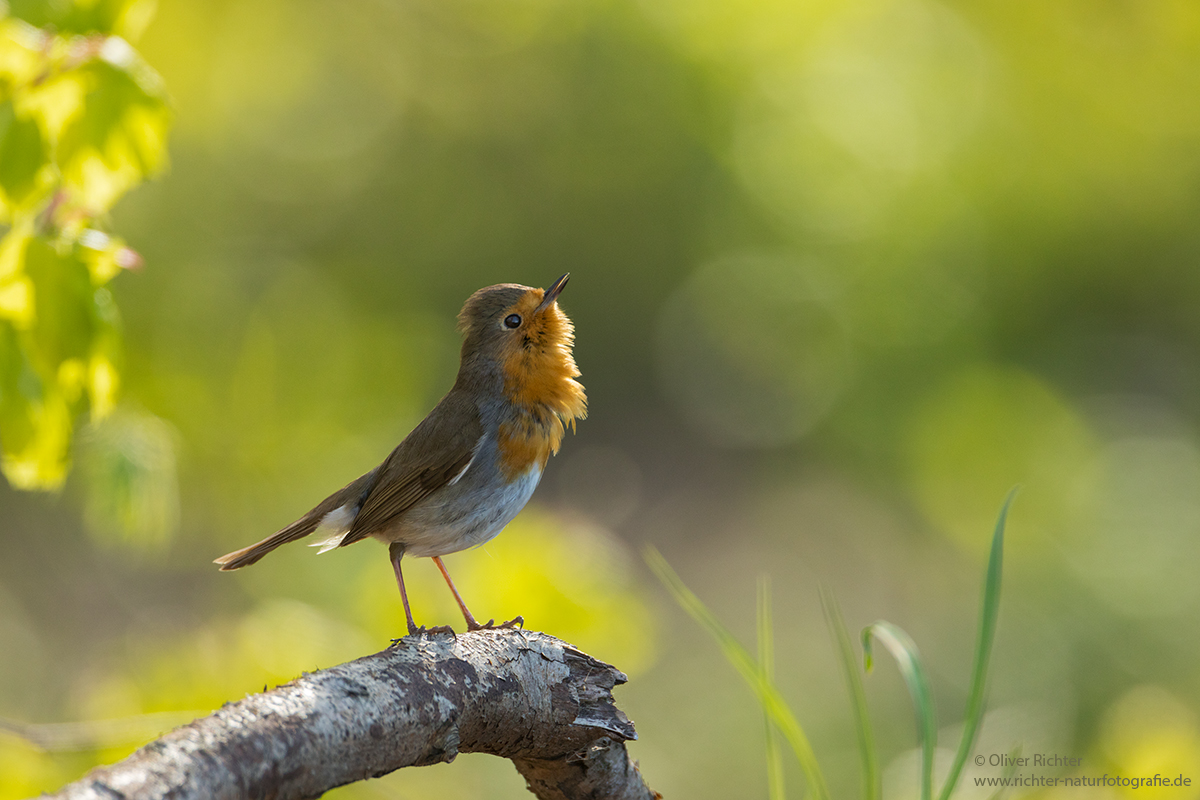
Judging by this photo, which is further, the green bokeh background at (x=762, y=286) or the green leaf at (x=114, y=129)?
the green bokeh background at (x=762, y=286)

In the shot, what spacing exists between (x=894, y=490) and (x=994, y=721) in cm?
498

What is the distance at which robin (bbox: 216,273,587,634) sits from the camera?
237 centimetres

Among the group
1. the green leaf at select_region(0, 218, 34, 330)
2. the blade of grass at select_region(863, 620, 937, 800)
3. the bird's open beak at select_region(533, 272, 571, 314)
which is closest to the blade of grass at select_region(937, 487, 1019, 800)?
the blade of grass at select_region(863, 620, 937, 800)

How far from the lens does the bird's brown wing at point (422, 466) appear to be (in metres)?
2.37

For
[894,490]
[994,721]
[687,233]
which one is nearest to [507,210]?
[687,233]

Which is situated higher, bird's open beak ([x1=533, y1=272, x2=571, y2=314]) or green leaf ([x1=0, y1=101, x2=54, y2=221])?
bird's open beak ([x1=533, y1=272, x2=571, y2=314])

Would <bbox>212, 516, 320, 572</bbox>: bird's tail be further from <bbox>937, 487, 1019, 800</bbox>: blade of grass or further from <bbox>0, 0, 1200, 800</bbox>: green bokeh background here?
<bbox>0, 0, 1200, 800</bbox>: green bokeh background

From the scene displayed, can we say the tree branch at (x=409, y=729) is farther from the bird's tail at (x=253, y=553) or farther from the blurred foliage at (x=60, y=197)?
the bird's tail at (x=253, y=553)

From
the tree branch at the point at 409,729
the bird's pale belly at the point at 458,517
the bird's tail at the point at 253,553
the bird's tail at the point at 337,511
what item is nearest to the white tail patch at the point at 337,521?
the bird's tail at the point at 337,511

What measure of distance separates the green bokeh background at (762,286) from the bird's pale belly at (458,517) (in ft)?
10.1

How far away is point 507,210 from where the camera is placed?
8.46 meters

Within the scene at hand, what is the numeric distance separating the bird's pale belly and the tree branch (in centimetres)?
65

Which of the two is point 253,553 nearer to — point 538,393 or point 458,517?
point 458,517

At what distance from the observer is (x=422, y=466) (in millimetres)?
2389
